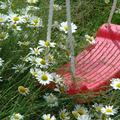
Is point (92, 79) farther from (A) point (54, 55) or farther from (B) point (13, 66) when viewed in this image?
(B) point (13, 66)

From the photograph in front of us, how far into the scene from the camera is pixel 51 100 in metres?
2.04

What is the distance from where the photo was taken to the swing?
6.90 ft

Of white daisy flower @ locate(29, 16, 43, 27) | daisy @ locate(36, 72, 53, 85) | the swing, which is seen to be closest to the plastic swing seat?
the swing

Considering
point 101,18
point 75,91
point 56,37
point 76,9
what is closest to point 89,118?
point 75,91

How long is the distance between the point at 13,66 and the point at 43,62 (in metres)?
0.13

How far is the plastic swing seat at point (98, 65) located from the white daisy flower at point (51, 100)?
0.23 ft

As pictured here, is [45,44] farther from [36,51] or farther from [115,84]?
[115,84]

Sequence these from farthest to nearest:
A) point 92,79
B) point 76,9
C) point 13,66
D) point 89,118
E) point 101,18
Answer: point 101,18, point 76,9, point 92,79, point 13,66, point 89,118

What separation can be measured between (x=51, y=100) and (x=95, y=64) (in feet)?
1.60

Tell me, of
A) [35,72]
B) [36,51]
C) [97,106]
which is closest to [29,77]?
[35,72]

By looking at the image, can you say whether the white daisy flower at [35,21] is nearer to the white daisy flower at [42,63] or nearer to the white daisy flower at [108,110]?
the white daisy flower at [42,63]

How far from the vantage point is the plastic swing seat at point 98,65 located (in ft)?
7.06

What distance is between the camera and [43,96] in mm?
2061

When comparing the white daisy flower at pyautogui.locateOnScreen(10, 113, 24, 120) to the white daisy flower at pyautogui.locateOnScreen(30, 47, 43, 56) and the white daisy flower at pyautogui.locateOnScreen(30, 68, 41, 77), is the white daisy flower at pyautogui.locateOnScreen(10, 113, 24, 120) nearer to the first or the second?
the white daisy flower at pyautogui.locateOnScreen(30, 68, 41, 77)
